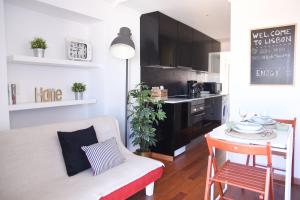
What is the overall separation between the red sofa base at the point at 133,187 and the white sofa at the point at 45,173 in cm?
1

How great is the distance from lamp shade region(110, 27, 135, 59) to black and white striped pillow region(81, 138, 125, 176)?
46.5 inches

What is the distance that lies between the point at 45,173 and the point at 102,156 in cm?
45

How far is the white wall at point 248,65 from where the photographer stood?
7.89 feet

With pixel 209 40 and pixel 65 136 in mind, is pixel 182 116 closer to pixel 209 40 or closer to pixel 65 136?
pixel 65 136

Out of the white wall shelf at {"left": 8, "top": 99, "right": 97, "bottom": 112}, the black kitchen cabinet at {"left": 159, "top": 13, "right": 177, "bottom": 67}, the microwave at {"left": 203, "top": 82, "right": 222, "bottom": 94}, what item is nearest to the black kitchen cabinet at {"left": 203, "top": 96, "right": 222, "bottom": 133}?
the microwave at {"left": 203, "top": 82, "right": 222, "bottom": 94}

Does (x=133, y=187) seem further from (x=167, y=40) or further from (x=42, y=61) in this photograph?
(x=167, y=40)

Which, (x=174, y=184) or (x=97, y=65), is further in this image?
(x=97, y=65)

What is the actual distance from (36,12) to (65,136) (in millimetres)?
1556

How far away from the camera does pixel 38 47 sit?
7.73 feet

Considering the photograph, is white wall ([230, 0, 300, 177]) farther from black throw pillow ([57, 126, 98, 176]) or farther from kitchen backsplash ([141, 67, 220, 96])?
black throw pillow ([57, 126, 98, 176])

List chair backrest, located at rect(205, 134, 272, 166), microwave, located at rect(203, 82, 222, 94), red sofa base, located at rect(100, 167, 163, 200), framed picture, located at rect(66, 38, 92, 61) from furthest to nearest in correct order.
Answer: microwave, located at rect(203, 82, 222, 94)
framed picture, located at rect(66, 38, 92, 61)
red sofa base, located at rect(100, 167, 163, 200)
chair backrest, located at rect(205, 134, 272, 166)

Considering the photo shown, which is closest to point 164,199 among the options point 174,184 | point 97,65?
point 174,184

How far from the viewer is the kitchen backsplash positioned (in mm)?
3695

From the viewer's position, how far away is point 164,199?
2.11m
